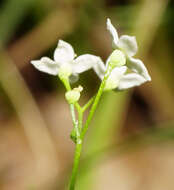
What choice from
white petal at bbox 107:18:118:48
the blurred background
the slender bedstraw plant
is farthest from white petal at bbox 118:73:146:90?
the blurred background

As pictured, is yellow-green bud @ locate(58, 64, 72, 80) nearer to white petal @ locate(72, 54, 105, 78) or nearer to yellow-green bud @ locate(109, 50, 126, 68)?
white petal @ locate(72, 54, 105, 78)

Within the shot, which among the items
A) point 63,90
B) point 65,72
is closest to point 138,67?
point 65,72

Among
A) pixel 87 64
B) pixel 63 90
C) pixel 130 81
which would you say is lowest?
pixel 63 90

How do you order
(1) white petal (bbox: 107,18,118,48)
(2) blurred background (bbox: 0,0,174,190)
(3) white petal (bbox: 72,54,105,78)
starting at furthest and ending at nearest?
(2) blurred background (bbox: 0,0,174,190) → (3) white petal (bbox: 72,54,105,78) → (1) white petal (bbox: 107,18,118,48)

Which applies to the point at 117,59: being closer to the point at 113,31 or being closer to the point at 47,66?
the point at 113,31

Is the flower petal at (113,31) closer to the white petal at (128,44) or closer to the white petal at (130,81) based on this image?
the white petal at (128,44)
